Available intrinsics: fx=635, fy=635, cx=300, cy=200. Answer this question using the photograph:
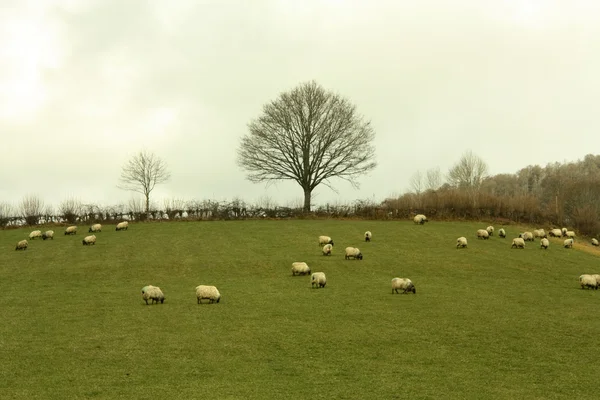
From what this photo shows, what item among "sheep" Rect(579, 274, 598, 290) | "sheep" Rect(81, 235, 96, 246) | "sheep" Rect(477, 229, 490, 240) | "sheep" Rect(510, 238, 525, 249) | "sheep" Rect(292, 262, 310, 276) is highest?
"sheep" Rect(81, 235, 96, 246)

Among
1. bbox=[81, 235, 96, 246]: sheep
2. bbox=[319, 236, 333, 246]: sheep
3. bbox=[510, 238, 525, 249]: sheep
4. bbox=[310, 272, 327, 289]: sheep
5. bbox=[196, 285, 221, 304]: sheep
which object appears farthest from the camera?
bbox=[81, 235, 96, 246]: sheep

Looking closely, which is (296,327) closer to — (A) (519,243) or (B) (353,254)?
(B) (353,254)

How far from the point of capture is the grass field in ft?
53.0

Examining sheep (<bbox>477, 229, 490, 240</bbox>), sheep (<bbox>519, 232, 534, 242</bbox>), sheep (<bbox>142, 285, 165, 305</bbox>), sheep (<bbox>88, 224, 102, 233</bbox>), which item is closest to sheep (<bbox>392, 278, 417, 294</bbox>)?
sheep (<bbox>142, 285, 165, 305</bbox>)

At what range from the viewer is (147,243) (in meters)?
52.1

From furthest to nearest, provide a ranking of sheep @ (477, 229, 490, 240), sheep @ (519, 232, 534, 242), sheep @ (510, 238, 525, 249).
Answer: sheep @ (519, 232, 534, 242)
sheep @ (477, 229, 490, 240)
sheep @ (510, 238, 525, 249)

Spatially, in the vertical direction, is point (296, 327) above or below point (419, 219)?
below

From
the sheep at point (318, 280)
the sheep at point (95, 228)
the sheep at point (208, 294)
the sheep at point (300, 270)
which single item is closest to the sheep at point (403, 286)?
the sheep at point (318, 280)

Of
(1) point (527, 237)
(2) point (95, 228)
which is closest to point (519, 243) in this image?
(1) point (527, 237)

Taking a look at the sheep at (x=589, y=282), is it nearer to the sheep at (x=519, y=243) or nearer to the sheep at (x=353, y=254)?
the sheep at (x=353, y=254)

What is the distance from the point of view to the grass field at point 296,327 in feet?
53.0

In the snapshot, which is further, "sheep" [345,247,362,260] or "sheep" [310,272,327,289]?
"sheep" [345,247,362,260]

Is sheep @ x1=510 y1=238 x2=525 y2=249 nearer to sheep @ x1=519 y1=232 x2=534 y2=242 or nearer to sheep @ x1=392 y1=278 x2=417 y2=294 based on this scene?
sheep @ x1=519 y1=232 x2=534 y2=242

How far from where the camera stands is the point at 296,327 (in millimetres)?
22578
